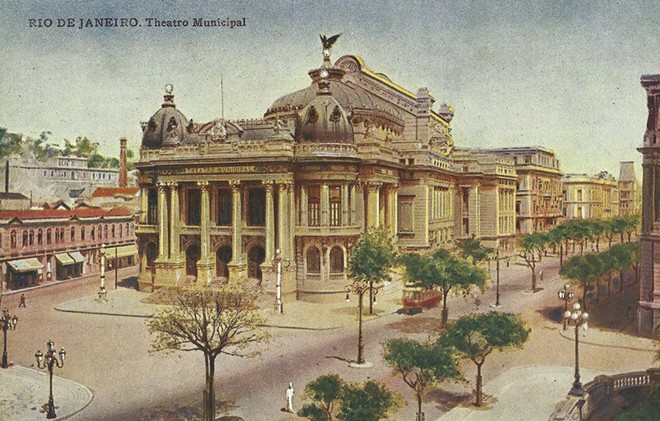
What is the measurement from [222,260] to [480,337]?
10525 mm

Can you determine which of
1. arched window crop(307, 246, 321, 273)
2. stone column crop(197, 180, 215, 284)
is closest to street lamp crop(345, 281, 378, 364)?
arched window crop(307, 246, 321, 273)

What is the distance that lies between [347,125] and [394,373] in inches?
411

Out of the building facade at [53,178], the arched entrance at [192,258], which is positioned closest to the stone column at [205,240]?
the arched entrance at [192,258]

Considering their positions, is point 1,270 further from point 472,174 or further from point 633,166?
point 633,166

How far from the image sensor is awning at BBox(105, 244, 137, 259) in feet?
68.4

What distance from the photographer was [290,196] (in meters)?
20.1

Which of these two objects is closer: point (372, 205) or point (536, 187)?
point (536, 187)

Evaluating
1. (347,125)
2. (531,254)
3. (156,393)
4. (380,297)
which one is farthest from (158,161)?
(531,254)

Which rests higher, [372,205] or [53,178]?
[53,178]

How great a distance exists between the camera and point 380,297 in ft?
59.2

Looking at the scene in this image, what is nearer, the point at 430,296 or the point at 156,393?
the point at 156,393

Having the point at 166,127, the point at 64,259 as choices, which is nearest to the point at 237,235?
the point at 166,127

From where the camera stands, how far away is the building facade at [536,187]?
49.4ft

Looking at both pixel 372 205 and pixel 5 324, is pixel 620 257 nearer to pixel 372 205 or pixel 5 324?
pixel 372 205
